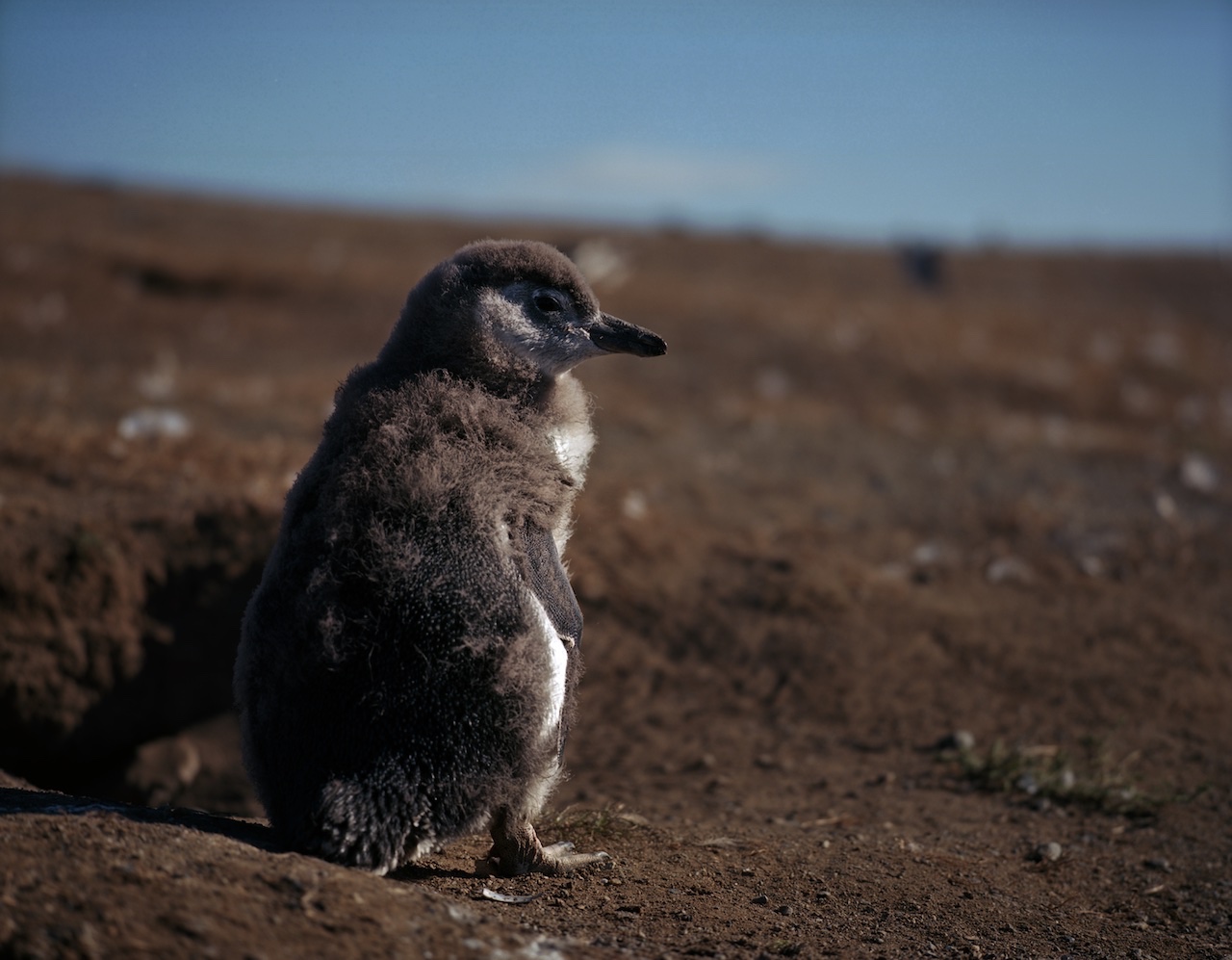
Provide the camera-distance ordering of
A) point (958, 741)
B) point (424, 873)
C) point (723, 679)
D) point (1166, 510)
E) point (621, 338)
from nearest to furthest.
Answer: point (424, 873) < point (621, 338) < point (958, 741) < point (723, 679) < point (1166, 510)

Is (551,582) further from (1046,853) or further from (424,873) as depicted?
(1046,853)

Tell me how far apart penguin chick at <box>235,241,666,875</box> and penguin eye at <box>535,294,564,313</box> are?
24cm

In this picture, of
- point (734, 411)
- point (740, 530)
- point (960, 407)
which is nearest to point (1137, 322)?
point (960, 407)

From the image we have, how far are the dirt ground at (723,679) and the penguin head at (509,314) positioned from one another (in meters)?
1.67

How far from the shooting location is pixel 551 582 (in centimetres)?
349

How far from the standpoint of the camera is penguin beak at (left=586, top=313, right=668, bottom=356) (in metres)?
3.88

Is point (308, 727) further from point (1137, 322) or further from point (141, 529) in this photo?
point (1137, 322)

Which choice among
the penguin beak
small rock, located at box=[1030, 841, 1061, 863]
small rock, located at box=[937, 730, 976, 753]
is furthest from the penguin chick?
small rock, located at box=[937, 730, 976, 753]

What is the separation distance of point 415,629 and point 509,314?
1118mm

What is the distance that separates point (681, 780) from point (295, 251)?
21.3 m

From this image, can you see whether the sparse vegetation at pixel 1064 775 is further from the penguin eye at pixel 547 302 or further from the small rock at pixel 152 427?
the small rock at pixel 152 427

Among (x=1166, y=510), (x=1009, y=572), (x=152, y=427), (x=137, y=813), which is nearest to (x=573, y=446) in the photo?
(x=137, y=813)

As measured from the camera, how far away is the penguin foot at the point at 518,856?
141 inches

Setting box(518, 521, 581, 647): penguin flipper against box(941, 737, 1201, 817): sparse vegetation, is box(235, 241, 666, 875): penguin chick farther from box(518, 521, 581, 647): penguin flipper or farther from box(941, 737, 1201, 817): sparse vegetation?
box(941, 737, 1201, 817): sparse vegetation
